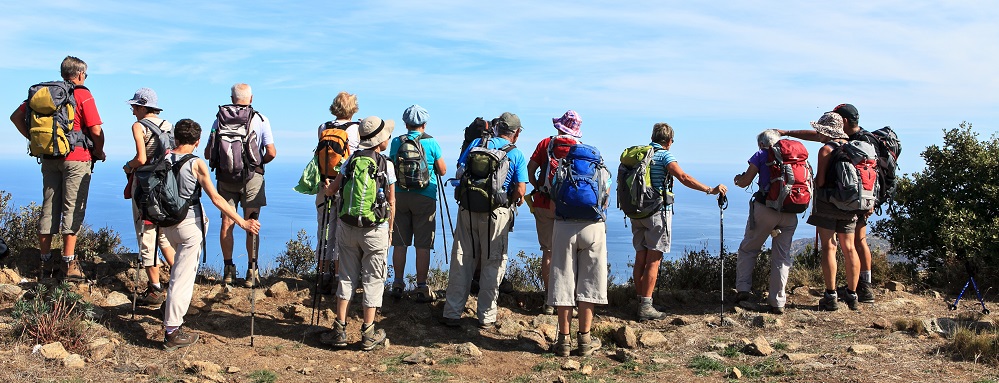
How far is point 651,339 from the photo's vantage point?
7.52 m

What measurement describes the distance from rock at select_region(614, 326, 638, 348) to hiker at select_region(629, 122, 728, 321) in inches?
34.3

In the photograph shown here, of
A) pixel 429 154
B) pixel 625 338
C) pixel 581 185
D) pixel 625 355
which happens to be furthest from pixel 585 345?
pixel 429 154

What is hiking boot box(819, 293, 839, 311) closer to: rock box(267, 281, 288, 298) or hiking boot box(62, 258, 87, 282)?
rock box(267, 281, 288, 298)

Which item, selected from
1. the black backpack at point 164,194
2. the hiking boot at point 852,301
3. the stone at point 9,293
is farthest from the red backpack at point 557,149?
the stone at point 9,293

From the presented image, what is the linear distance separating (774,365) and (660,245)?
1666 millimetres

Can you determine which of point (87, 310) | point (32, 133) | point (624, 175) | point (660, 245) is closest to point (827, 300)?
point (660, 245)

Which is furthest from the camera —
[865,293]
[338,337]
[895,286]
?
[895,286]

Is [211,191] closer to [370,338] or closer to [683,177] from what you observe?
[370,338]

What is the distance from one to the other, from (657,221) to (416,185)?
2.35 metres

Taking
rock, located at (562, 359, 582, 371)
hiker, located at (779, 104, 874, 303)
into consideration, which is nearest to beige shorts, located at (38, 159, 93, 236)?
rock, located at (562, 359, 582, 371)

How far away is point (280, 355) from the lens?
7.05 meters

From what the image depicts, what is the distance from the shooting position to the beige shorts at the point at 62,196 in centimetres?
816

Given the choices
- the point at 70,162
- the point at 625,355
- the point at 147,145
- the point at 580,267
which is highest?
the point at 147,145

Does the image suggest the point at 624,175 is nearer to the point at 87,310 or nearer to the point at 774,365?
the point at 774,365
